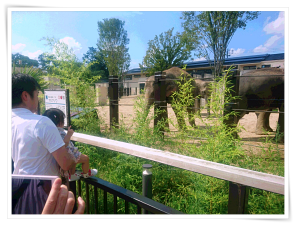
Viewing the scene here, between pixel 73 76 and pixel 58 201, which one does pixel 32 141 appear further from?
pixel 73 76

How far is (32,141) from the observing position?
1.33m

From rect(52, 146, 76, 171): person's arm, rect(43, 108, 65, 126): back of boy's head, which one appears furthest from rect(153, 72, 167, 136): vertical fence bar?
rect(52, 146, 76, 171): person's arm

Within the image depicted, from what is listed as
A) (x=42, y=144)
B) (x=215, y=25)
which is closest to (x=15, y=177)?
(x=42, y=144)

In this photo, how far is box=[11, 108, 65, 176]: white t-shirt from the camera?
1.32 metres

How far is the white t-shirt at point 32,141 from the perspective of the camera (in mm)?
1319

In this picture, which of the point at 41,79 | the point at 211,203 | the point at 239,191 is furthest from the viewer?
the point at 41,79

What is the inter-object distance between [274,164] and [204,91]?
478cm

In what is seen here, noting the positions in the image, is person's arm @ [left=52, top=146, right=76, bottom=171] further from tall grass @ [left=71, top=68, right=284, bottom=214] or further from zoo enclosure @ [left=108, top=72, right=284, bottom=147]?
zoo enclosure @ [left=108, top=72, right=284, bottom=147]

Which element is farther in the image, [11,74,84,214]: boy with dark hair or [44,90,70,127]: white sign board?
[44,90,70,127]: white sign board

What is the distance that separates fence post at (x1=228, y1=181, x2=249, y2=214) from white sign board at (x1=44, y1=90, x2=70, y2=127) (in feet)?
8.87

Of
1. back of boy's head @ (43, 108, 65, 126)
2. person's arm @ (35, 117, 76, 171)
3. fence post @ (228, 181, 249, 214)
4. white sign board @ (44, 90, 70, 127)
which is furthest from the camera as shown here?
white sign board @ (44, 90, 70, 127)

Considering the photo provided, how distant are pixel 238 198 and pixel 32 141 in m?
1.22

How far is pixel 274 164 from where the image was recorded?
226 cm

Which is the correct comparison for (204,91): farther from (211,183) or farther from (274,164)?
(211,183)
